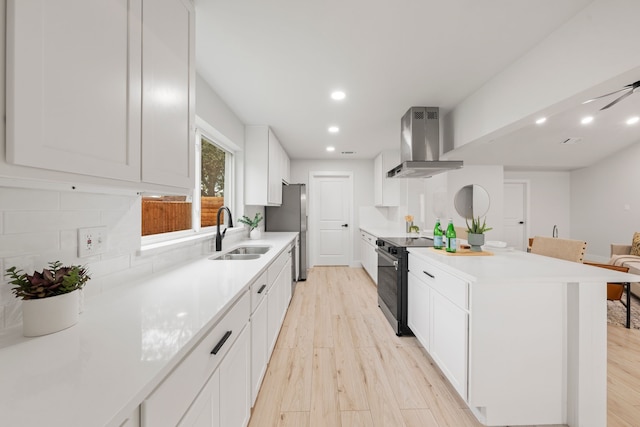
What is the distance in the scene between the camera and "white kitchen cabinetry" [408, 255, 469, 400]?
1584mm

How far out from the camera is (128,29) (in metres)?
0.94

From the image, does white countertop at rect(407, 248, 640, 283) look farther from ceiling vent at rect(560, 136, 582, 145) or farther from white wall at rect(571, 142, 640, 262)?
white wall at rect(571, 142, 640, 262)

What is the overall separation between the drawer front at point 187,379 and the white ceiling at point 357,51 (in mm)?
1658

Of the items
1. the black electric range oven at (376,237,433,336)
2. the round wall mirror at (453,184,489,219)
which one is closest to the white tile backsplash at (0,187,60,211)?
the black electric range oven at (376,237,433,336)

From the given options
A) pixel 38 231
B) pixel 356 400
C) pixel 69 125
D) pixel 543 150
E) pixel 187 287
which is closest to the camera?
pixel 69 125

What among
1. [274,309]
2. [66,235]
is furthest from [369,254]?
[66,235]

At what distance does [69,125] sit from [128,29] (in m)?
0.49

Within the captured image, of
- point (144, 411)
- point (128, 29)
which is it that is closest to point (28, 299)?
point (144, 411)

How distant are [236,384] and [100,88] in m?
1.31

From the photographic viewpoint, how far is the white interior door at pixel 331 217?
559 cm

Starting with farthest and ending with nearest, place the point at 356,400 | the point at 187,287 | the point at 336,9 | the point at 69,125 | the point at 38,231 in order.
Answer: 1. the point at 356,400
2. the point at 336,9
3. the point at 187,287
4. the point at 38,231
5. the point at 69,125

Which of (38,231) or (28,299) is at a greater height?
(38,231)

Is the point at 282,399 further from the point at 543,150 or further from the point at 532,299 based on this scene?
the point at 543,150

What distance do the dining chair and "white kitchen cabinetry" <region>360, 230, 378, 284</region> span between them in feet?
6.34
